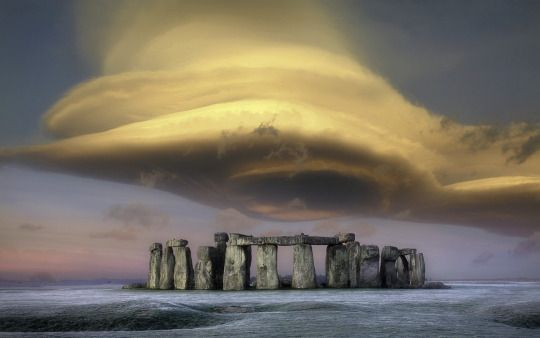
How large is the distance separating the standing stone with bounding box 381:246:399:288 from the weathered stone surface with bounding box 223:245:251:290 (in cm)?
586

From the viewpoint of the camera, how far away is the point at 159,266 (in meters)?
30.8

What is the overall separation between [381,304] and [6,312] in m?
8.02

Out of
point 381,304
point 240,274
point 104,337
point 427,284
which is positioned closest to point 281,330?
point 104,337

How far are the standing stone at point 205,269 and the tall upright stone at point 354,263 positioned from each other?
226 inches

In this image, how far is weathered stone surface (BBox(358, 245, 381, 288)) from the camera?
89.3 feet

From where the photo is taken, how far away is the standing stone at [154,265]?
30562 mm

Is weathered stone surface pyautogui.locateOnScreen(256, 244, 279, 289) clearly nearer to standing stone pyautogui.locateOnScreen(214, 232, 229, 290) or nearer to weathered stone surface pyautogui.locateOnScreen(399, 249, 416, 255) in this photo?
standing stone pyautogui.locateOnScreen(214, 232, 229, 290)

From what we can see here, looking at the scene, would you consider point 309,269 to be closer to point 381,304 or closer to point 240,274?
point 240,274

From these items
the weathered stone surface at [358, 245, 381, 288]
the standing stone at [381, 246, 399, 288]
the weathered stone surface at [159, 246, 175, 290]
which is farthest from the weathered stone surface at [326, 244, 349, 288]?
the weathered stone surface at [159, 246, 175, 290]

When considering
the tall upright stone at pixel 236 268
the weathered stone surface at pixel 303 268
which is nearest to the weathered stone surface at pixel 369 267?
the weathered stone surface at pixel 303 268

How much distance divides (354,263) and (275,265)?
3.35 meters

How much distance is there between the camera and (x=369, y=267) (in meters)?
27.3

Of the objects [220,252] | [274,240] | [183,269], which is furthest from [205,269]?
[274,240]

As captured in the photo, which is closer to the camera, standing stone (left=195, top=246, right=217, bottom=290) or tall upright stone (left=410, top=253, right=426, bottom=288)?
standing stone (left=195, top=246, right=217, bottom=290)
